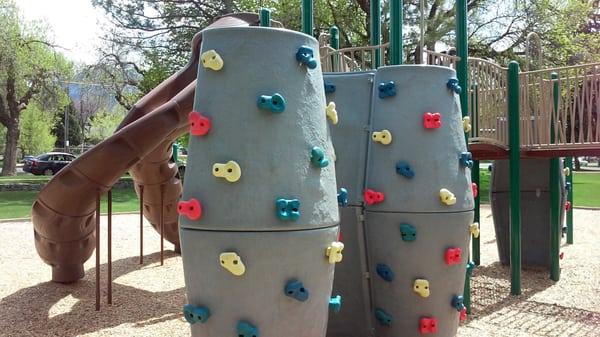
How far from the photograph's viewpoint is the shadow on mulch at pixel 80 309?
597cm

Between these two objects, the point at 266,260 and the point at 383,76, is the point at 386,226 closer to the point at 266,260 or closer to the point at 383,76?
the point at 383,76

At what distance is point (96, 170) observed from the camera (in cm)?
617

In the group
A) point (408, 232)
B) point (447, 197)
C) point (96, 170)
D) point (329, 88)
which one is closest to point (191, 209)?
point (408, 232)

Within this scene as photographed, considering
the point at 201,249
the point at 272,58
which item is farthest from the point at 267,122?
the point at 201,249

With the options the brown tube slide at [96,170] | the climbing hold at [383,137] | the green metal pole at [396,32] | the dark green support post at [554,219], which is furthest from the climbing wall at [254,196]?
the dark green support post at [554,219]

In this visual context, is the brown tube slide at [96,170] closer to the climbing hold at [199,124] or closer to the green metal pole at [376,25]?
the green metal pole at [376,25]

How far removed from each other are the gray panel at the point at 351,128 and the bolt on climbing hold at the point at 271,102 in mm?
1611

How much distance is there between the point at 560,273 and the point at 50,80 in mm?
27323

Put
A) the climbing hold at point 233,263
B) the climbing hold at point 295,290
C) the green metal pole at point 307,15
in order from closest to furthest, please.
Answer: the climbing hold at point 233,263 < the climbing hold at point 295,290 < the green metal pole at point 307,15

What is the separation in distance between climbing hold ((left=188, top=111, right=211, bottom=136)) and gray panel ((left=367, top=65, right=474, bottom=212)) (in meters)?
1.86

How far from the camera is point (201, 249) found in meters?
3.28

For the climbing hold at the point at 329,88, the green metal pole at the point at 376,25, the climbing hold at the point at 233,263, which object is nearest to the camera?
the climbing hold at the point at 233,263

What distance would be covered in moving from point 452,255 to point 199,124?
247 centimetres

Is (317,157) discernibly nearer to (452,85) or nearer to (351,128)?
(351,128)
